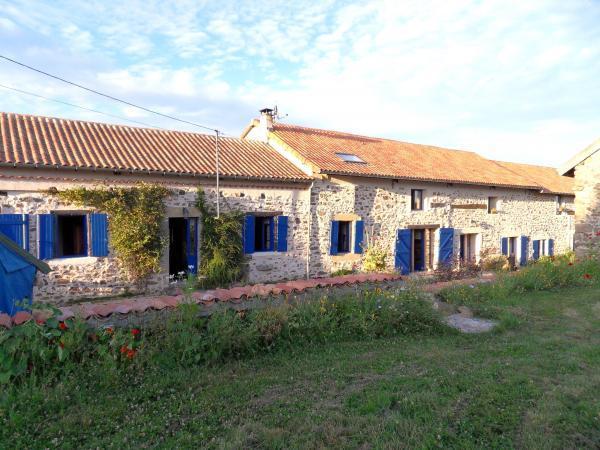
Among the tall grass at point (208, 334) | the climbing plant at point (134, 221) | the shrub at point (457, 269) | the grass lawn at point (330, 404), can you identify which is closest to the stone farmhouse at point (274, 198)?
the climbing plant at point (134, 221)

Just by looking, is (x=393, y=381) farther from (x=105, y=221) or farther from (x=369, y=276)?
(x=105, y=221)

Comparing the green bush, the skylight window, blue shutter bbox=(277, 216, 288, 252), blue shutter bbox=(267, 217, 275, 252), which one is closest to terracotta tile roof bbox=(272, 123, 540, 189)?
the skylight window

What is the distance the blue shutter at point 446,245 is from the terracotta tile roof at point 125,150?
6.67 m

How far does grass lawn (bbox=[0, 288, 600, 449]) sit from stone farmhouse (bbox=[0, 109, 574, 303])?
6662 mm

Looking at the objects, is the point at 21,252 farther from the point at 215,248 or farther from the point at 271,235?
the point at 271,235

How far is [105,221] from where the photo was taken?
32.1ft

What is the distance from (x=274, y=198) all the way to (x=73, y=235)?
5520 millimetres

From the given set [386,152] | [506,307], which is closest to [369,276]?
[506,307]

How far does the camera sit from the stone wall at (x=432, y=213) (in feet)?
42.4

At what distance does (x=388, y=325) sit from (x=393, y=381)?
186cm

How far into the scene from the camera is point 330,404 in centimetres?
377

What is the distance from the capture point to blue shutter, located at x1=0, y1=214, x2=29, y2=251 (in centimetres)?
870

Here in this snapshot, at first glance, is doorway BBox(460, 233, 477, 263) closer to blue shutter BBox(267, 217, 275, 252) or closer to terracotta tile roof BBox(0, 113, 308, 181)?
terracotta tile roof BBox(0, 113, 308, 181)

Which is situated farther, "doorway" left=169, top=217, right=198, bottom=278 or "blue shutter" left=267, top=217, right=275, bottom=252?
"blue shutter" left=267, top=217, right=275, bottom=252
